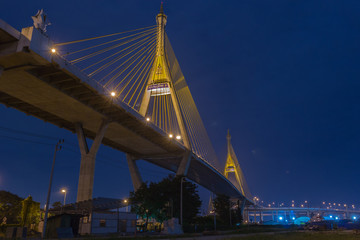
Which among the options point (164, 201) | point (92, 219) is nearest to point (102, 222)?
point (92, 219)

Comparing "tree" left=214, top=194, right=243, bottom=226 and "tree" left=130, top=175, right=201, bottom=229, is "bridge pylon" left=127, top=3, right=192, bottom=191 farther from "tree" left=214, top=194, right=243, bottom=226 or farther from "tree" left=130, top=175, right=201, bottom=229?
"tree" left=214, top=194, right=243, bottom=226

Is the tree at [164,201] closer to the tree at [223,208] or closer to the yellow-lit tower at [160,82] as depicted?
the yellow-lit tower at [160,82]

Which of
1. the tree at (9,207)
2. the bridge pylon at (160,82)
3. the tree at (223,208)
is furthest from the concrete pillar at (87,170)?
the tree at (223,208)

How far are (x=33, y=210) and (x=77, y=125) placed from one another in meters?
14.8

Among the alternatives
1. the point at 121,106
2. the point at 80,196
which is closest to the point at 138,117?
the point at 121,106

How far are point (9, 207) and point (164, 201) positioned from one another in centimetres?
2162

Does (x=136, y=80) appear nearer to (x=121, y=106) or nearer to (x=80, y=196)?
(x=121, y=106)

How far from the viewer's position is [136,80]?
138ft

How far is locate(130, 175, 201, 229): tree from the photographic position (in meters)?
43.1

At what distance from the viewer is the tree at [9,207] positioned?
141ft

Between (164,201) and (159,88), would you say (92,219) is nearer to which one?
(164,201)

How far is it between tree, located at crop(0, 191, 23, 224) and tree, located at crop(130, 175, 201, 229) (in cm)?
1606

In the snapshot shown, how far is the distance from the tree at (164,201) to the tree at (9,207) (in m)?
16.1

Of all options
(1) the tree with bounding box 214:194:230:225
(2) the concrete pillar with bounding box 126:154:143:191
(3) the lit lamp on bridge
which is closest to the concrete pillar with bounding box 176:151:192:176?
(2) the concrete pillar with bounding box 126:154:143:191
